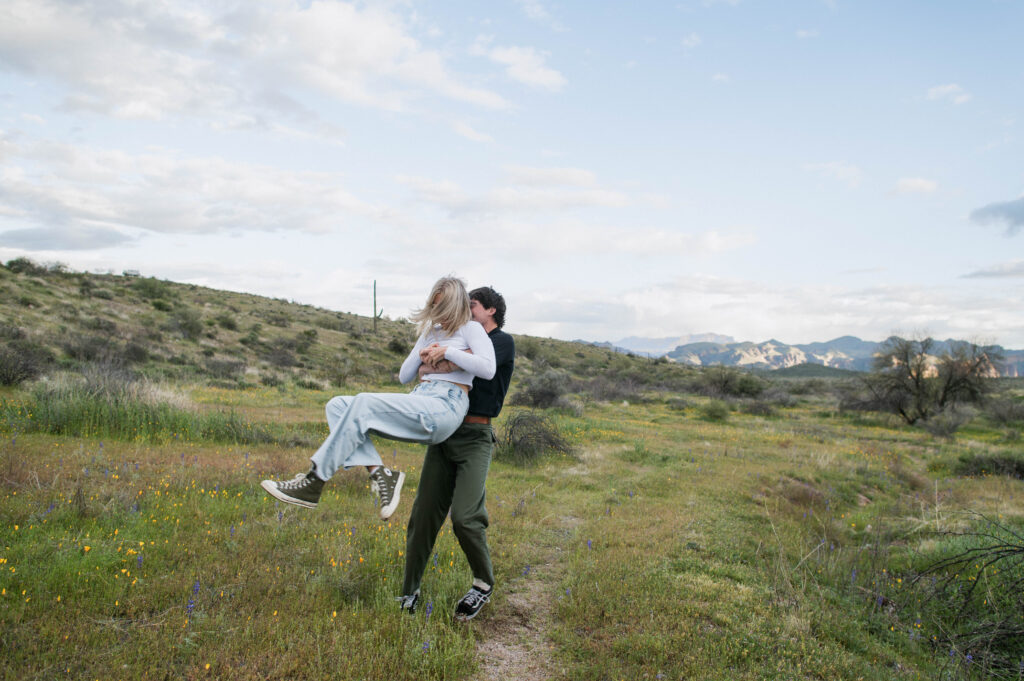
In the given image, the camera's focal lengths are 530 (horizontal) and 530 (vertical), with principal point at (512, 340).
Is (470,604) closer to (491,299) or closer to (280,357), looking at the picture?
(491,299)

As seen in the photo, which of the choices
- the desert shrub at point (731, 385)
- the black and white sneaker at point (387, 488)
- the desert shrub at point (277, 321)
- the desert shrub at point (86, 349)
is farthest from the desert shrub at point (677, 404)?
the desert shrub at point (277, 321)

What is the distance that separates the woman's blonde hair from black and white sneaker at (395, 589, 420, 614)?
223 centimetres

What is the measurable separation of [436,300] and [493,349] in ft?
1.84

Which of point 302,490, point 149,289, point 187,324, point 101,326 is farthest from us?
point 149,289

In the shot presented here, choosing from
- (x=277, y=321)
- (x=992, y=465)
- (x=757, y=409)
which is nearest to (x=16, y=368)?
(x=992, y=465)

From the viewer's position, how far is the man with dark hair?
398 centimetres

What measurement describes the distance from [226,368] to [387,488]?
23.2m

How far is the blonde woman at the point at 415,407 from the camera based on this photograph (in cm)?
326

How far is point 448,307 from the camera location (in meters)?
3.80

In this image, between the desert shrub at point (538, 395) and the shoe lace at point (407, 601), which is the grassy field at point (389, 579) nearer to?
the shoe lace at point (407, 601)

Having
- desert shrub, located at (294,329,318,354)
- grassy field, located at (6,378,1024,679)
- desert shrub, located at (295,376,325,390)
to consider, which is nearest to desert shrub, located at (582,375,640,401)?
desert shrub, located at (295,376,325,390)

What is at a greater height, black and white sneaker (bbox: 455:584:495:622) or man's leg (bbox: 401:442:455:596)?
man's leg (bbox: 401:442:455:596)

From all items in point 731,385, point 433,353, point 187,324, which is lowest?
point 731,385

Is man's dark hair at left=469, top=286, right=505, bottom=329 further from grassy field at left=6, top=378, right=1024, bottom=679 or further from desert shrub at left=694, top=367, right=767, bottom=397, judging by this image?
desert shrub at left=694, top=367, right=767, bottom=397
